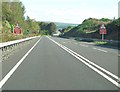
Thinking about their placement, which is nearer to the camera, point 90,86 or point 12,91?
point 12,91

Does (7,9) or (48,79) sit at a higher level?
(7,9)

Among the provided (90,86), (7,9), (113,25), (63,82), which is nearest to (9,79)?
(63,82)

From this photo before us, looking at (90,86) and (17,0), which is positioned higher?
(17,0)

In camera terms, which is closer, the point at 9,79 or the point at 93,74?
the point at 9,79

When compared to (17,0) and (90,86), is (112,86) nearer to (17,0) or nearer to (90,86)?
(90,86)

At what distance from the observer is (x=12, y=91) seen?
9.27 meters

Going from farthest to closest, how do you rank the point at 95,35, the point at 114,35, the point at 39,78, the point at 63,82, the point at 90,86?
the point at 95,35
the point at 114,35
the point at 39,78
the point at 63,82
the point at 90,86

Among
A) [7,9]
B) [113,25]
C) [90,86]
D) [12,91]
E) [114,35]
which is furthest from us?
[7,9]

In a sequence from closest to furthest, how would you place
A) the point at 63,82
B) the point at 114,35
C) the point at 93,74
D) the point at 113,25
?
the point at 63,82, the point at 93,74, the point at 114,35, the point at 113,25

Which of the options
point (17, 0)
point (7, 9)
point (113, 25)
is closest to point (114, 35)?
point (113, 25)

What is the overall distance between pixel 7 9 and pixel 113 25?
80.7ft

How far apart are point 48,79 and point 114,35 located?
57250 millimetres

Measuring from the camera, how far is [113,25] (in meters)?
72.9

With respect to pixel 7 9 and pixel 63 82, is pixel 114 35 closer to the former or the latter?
pixel 7 9
